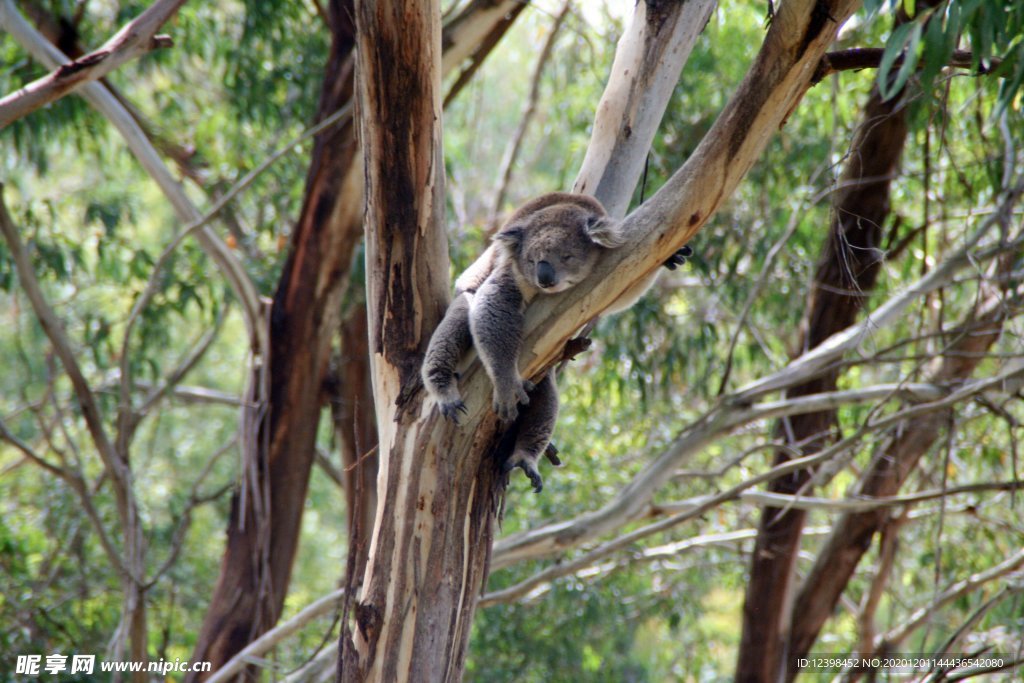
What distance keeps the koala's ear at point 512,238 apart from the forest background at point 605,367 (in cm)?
34

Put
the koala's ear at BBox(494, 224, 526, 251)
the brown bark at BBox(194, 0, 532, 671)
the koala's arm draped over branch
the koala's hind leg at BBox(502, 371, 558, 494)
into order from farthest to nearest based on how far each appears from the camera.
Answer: the brown bark at BBox(194, 0, 532, 671) → the koala's ear at BBox(494, 224, 526, 251) → the koala's hind leg at BBox(502, 371, 558, 494) → the koala's arm draped over branch

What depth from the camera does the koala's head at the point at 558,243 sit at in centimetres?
322

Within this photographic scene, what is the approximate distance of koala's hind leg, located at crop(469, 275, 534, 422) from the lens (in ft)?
9.29

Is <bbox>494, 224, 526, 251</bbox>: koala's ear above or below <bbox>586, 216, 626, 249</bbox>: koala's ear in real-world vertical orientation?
above

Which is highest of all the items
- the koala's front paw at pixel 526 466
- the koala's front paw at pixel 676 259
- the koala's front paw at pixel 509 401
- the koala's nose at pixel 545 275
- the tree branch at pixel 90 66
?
the tree branch at pixel 90 66

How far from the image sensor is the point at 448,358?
2.97 m

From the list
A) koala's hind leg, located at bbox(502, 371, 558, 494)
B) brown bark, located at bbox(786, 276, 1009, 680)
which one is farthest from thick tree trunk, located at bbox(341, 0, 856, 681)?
brown bark, located at bbox(786, 276, 1009, 680)

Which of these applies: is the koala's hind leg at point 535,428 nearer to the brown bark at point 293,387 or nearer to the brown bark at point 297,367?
the brown bark at point 297,367

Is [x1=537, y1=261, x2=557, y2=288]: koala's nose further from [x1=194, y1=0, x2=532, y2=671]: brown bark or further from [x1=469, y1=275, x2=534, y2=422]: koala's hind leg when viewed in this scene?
[x1=194, y1=0, x2=532, y2=671]: brown bark

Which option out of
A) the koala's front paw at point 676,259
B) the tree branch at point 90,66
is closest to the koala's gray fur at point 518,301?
the koala's front paw at point 676,259

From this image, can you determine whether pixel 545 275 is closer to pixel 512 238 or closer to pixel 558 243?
pixel 558 243

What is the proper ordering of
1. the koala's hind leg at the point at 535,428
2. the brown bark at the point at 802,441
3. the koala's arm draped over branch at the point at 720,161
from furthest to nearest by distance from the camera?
the brown bark at the point at 802,441, the koala's hind leg at the point at 535,428, the koala's arm draped over branch at the point at 720,161

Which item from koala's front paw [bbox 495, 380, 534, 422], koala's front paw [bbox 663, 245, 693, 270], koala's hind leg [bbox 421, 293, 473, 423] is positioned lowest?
koala's front paw [bbox 495, 380, 534, 422]

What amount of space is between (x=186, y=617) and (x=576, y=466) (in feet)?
14.0
